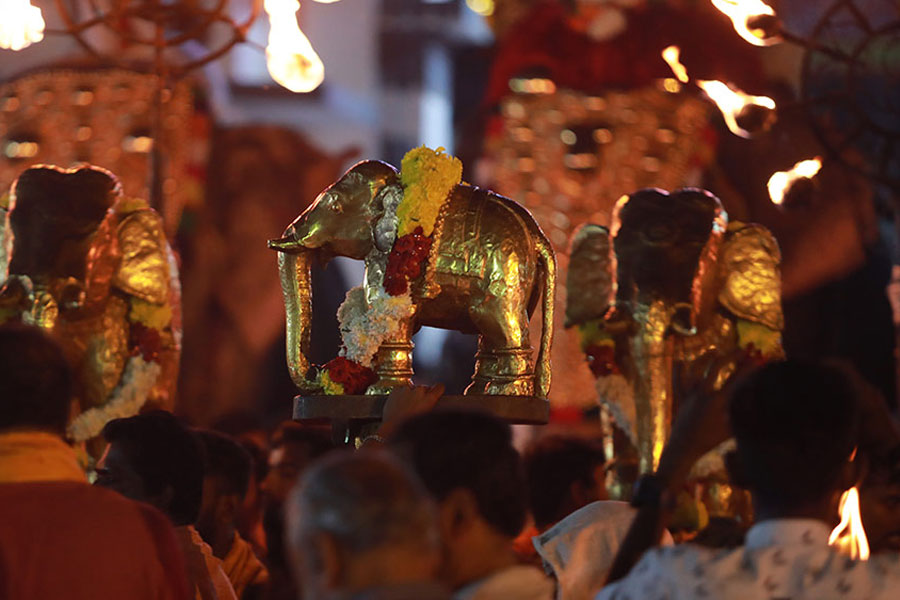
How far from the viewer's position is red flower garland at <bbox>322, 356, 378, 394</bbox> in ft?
14.7

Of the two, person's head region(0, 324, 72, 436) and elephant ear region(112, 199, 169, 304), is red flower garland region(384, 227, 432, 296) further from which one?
elephant ear region(112, 199, 169, 304)

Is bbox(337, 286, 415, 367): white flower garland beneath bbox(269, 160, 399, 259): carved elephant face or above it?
beneath

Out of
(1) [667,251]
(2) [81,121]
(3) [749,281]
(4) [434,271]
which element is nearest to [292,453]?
(4) [434,271]

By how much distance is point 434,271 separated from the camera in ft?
14.9

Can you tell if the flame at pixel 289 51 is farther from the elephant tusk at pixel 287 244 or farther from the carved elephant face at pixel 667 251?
the elephant tusk at pixel 287 244

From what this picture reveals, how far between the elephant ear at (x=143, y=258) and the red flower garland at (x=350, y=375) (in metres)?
1.88

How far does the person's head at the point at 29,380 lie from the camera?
296cm

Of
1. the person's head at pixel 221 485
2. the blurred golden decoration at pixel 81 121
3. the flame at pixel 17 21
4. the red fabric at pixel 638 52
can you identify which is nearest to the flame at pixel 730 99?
the person's head at pixel 221 485

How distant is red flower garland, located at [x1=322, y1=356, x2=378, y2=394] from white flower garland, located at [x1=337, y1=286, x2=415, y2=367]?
0.13 ft

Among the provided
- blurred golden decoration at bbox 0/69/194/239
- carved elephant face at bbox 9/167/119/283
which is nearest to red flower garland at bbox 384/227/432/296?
carved elephant face at bbox 9/167/119/283

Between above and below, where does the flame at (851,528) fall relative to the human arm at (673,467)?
below

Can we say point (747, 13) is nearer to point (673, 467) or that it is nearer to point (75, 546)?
point (673, 467)

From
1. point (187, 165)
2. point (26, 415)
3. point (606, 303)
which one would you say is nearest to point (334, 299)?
point (187, 165)

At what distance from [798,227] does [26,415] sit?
9.73 m
